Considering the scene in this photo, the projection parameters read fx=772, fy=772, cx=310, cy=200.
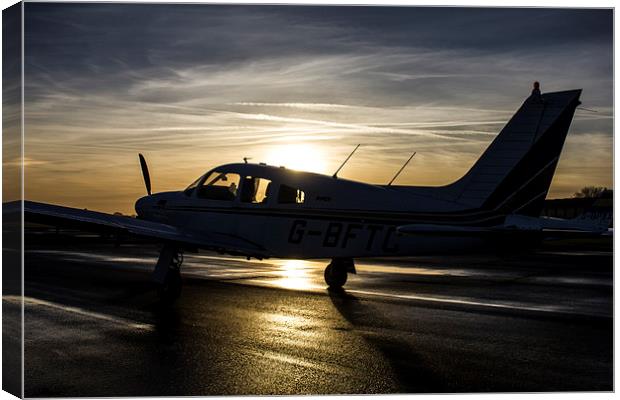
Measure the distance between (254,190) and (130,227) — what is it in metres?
2.89

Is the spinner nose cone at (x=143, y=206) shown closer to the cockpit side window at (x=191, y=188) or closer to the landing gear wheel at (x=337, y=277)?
the cockpit side window at (x=191, y=188)

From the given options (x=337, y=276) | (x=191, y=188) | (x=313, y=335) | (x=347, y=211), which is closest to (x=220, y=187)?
(x=191, y=188)

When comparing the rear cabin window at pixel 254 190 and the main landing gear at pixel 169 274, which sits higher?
the rear cabin window at pixel 254 190

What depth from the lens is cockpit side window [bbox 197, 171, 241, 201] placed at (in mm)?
17094

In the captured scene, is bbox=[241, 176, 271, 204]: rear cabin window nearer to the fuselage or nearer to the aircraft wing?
the fuselage

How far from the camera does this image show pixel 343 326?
40.2ft

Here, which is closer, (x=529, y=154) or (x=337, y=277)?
(x=529, y=154)

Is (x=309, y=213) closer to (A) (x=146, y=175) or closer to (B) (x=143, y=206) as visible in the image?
(B) (x=143, y=206)

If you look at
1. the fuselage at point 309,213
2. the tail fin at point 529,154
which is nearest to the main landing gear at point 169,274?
the fuselage at point 309,213

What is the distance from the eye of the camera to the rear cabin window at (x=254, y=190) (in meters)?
16.7

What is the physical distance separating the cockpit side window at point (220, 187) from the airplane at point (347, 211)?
0.07 ft

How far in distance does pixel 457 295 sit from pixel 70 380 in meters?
10.3

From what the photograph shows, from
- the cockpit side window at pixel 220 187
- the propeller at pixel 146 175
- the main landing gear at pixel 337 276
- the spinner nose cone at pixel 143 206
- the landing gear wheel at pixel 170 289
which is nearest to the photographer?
the landing gear wheel at pixel 170 289

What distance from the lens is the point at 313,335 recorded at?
11.3 meters
